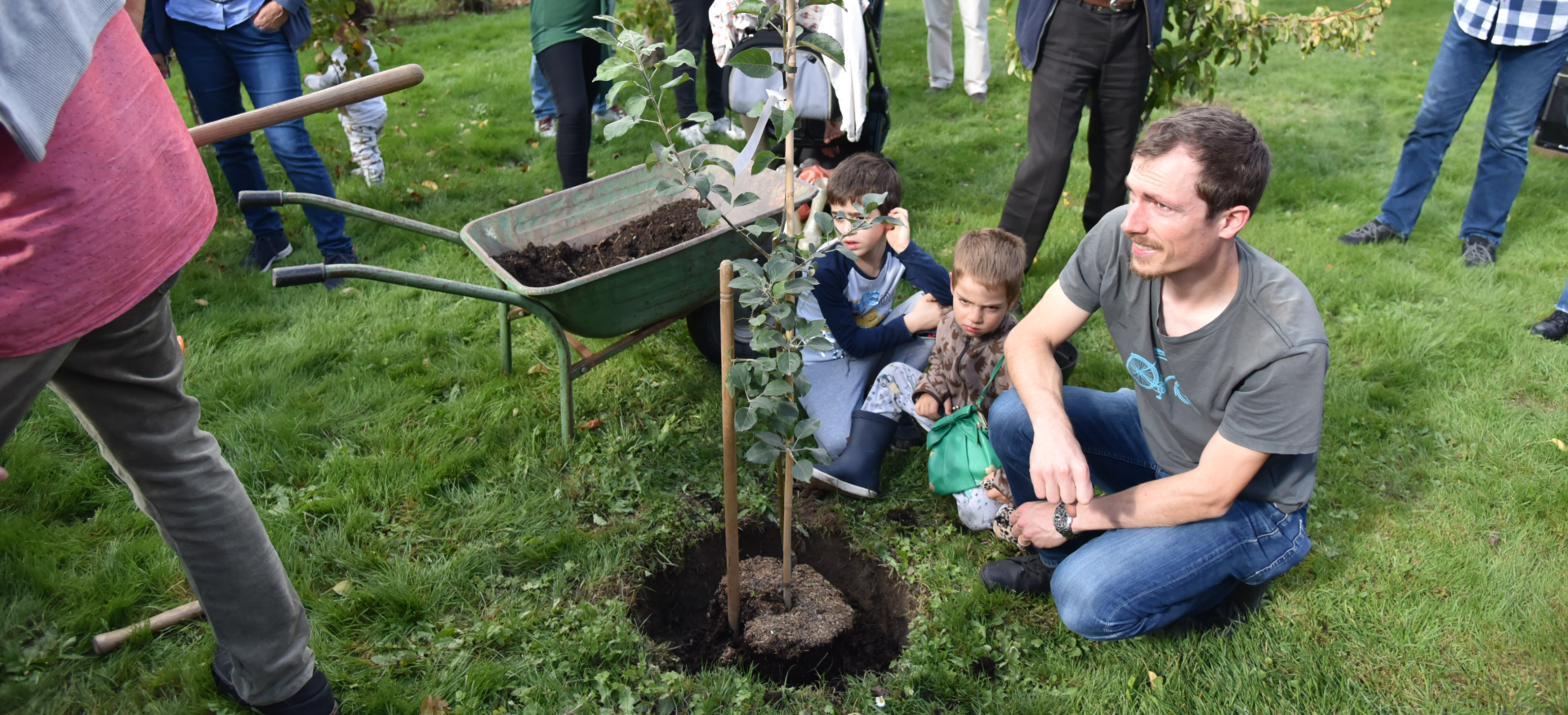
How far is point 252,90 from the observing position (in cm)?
402

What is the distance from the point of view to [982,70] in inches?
274

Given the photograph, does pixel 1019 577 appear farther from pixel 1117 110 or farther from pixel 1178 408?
pixel 1117 110

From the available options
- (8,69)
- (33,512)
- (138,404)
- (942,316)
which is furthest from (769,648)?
(33,512)

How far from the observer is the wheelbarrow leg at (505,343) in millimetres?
3340

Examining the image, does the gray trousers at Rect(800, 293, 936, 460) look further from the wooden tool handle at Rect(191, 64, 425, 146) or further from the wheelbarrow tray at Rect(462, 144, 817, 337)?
the wooden tool handle at Rect(191, 64, 425, 146)

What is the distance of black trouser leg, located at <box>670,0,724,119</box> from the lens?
19.2 ft

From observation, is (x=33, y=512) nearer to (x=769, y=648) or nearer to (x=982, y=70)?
(x=769, y=648)

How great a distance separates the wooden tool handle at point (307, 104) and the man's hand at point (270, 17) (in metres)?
1.99

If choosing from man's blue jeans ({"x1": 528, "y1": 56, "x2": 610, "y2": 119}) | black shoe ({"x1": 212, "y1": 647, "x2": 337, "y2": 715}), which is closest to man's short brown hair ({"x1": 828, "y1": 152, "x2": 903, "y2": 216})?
black shoe ({"x1": 212, "y1": 647, "x2": 337, "y2": 715})

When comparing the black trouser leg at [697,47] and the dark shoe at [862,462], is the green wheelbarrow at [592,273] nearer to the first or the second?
the dark shoe at [862,462]

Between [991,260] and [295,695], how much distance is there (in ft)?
7.34

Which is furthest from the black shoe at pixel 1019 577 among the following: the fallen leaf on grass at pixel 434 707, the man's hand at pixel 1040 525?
the fallen leaf on grass at pixel 434 707

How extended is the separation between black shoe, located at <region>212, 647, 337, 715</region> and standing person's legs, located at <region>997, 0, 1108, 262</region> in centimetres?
290

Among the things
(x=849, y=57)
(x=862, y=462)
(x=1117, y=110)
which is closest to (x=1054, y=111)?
(x=1117, y=110)
